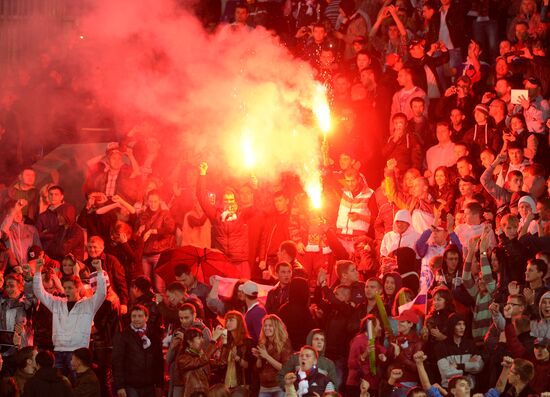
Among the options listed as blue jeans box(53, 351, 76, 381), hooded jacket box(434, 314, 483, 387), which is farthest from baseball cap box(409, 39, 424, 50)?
blue jeans box(53, 351, 76, 381)

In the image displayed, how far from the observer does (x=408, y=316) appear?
12.7m

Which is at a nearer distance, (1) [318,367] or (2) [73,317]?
(1) [318,367]

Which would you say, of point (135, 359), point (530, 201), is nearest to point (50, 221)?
point (135, 359)

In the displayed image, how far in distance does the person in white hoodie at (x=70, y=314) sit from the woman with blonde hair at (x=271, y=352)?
1773mm

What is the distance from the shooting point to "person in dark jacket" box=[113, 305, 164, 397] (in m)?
12.6

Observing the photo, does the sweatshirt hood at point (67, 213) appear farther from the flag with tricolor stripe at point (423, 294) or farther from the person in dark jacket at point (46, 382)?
the flag with tricolor stripe at point (423, 294)

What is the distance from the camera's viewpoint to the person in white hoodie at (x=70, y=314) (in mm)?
13078

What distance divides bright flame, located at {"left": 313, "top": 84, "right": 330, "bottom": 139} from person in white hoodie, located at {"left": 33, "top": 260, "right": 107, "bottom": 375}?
4707mm

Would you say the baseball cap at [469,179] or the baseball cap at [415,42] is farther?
the baseball cap at [415,42]

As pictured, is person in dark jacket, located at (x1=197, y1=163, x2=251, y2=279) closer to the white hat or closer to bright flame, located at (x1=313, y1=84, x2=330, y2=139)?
bright flame, located at (x1=313, y1=84, x2=330, y2=139)

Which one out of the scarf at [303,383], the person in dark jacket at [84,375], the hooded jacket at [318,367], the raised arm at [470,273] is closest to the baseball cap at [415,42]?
the raised arm at [470,273]

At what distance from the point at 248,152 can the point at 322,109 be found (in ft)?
3.85

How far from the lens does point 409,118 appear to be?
54.7ft

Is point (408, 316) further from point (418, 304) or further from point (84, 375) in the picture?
point (84, 375)
